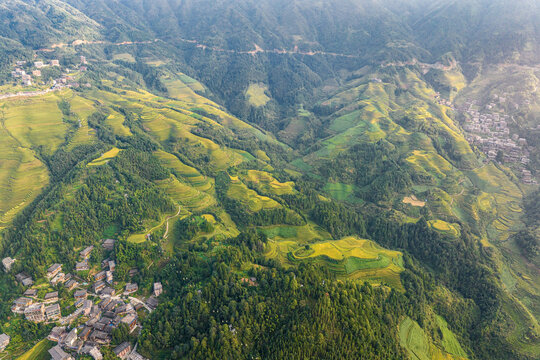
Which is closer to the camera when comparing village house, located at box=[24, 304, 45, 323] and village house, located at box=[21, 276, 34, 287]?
village house, located at box=[24, 304, 45, 323]

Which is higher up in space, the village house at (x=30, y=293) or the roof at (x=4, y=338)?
the village house at (x=30, y=293)

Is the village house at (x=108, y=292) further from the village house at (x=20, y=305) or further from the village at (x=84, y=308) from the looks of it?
the village house at (x=20, y=305)

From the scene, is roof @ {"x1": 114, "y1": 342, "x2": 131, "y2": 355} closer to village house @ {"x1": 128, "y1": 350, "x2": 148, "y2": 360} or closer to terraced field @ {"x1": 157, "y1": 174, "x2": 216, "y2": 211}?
village house @ {"x1": 128, "y1": 350, "x2": 148, "y2": 360}

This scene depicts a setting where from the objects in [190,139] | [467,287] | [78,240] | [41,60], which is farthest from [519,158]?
[41,60]

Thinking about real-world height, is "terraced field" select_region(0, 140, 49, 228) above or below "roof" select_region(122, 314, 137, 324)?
above

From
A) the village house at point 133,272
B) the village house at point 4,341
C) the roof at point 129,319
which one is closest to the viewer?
the village house at point 4,341

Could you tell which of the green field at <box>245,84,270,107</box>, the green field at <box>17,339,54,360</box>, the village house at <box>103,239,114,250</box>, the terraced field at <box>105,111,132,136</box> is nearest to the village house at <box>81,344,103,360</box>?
the green field at <box>17,339,54,360</box>

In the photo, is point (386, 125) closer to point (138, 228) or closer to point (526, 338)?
point (526, 338)

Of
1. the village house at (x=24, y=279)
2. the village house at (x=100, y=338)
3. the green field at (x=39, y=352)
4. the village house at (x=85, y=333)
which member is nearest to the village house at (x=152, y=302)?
the village house at (x=100, y=338)
